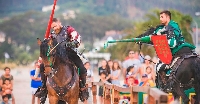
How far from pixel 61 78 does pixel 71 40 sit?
0.80 meters

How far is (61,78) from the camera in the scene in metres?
12.4

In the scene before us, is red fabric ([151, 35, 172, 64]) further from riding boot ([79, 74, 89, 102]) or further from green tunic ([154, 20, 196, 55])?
riding boot ([79, 74, 89, 102])

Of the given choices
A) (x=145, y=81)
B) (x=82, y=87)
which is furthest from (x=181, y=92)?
(x=145, y=81)

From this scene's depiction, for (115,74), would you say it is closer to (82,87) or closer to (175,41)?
(82,87)

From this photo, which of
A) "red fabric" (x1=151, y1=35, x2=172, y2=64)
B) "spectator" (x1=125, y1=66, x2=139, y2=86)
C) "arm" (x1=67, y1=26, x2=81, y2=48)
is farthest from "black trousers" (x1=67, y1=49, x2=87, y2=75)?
"spectator" (x1=125, y1=66, x2=139, y2=86)

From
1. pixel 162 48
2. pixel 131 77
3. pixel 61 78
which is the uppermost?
pixel 162 48

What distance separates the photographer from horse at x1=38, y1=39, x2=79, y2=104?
11688mm

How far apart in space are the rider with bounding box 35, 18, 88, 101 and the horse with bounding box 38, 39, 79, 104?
0.64 feet

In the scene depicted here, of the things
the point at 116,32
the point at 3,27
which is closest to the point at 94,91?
the point at 3,27

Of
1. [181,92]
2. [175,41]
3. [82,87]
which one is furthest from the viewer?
[82,87]

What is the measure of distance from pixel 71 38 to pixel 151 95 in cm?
474

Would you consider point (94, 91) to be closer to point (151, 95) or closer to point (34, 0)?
point (151, 95)

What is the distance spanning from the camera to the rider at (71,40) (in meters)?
12.4

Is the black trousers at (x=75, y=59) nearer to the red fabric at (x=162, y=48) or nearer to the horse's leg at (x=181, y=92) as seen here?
the red fabric at (x=162, y=48)
